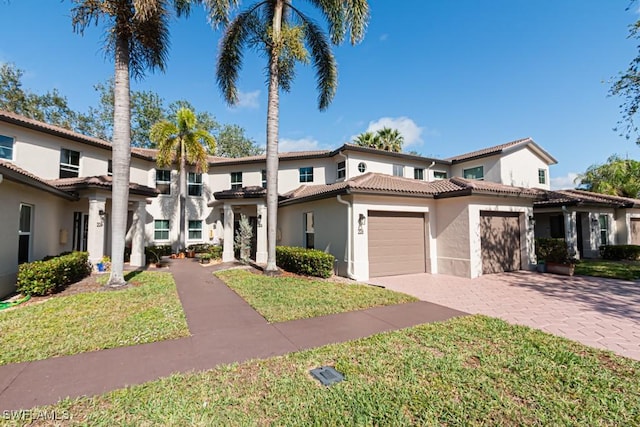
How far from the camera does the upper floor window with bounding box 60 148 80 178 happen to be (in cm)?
1330

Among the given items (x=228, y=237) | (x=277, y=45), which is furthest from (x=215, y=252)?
(x=277, y=45)

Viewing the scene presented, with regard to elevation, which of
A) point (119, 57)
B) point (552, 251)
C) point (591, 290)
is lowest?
point (591, 290)

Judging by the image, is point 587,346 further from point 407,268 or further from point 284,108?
point 284,108

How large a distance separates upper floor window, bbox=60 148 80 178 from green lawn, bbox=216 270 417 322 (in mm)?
10913

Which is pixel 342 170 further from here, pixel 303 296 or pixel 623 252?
pixel 623 252

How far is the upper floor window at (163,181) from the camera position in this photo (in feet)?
59.5

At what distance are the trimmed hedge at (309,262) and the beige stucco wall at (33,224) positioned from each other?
8.49 m

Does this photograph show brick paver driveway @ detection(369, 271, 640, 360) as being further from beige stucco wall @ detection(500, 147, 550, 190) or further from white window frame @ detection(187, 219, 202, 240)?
white window frame @ detection(187, 219, 202, 240)

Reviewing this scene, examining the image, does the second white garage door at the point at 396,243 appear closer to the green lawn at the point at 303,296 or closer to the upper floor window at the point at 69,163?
the green lawn at the point at 303,296

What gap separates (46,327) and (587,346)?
9.44 meters

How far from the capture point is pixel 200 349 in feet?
13.8

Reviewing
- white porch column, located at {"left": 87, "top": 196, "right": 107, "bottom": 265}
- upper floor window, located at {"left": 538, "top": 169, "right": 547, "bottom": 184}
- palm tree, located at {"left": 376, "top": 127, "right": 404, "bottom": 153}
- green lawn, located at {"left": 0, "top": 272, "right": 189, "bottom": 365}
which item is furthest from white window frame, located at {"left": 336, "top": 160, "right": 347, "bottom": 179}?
upper floor window, located at {"left": 538, "top": 169, "right": 547, "bottom": 184}

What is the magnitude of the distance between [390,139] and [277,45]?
16641 millimetres

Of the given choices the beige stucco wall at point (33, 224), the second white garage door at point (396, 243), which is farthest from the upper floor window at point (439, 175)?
the beige stucco wall at point (33, 224)
